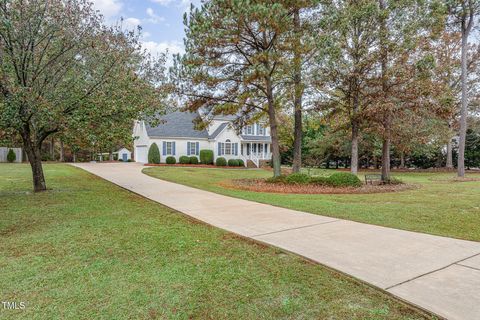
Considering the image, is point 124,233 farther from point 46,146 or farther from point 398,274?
point 46,146

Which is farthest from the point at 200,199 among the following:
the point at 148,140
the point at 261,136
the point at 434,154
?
the point at 434,154

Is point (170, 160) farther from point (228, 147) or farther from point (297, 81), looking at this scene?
point (297, 81)

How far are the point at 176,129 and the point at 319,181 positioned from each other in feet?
65.9

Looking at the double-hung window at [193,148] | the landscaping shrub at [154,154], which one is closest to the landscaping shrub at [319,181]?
the landscaping shrub at [154,154]

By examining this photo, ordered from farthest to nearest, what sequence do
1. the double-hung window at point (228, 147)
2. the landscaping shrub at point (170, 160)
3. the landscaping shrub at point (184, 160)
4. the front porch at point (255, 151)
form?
the front porch at point (255, 151), the double-hung window at point (228, 147), the landscaping shrub at point (184, 160), the landscaping shrub at point (170, 160)

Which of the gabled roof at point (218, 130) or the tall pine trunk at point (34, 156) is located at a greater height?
the gabled roof at point (218, 130)

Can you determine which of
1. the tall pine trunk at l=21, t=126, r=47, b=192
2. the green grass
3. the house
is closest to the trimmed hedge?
the green grass

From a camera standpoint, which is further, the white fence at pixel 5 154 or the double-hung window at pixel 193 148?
the white fence at pixel 5 154

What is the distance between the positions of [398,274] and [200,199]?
21.3 feet

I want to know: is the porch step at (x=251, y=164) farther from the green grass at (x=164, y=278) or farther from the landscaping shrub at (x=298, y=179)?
the green grass at (x=164, y=278)

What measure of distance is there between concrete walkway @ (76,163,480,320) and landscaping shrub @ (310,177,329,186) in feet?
20.0

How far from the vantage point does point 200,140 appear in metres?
30.9

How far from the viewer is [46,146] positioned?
1565 inches
